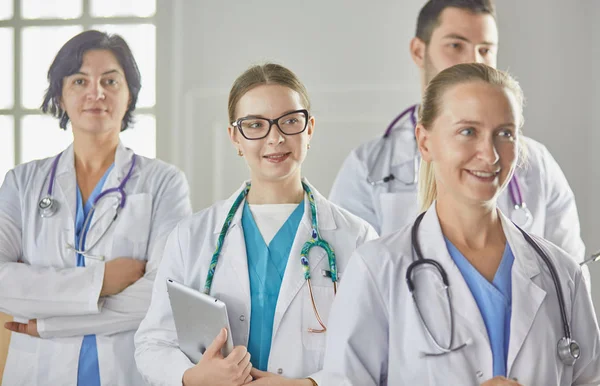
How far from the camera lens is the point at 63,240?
7.21 ft

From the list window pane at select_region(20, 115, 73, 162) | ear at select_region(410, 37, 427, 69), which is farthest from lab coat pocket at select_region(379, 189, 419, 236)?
window pane at select_region(20, 115, 73, 162)

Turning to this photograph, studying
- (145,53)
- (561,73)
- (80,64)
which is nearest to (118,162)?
(80,64)

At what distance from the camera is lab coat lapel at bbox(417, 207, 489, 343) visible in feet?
4.45

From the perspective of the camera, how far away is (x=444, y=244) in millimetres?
1424

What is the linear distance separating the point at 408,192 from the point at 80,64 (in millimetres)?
1087

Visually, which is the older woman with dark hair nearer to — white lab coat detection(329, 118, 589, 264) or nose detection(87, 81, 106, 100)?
nose detection(87, 81, 106, 100)

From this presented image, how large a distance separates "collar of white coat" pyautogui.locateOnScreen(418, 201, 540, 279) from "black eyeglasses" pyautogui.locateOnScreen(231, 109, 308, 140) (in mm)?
403

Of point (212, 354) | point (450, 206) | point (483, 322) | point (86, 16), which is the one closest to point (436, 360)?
point (483, 322)

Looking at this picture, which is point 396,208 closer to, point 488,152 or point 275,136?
point 275,136

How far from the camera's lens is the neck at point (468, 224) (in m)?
1.44

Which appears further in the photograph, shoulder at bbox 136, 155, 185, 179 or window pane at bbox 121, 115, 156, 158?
window pane at bbox 121, 115, 156, 158

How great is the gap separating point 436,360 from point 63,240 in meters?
1.29

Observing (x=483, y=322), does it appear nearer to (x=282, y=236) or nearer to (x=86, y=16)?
(x=282, y=236)

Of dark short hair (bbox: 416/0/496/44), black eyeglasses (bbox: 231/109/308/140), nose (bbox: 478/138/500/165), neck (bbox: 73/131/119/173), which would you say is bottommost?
neck (bbox: 73/131/119/173)
